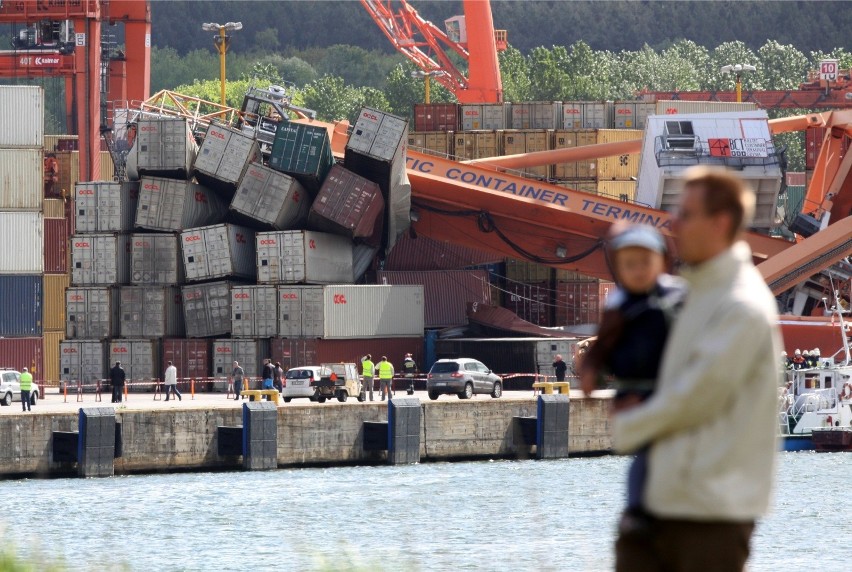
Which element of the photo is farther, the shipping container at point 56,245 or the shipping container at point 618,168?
the shipping container at point 618,168

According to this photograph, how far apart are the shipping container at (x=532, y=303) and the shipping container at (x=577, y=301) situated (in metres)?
0.59

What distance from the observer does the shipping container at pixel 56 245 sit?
198 ft

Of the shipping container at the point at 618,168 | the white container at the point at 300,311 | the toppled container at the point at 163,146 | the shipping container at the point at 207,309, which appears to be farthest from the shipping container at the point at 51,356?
the shipping container at the point at 618,168

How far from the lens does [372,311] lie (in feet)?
172

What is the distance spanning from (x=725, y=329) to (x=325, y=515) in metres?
23.5

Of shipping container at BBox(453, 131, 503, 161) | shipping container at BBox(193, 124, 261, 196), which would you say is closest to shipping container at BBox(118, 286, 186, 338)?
shipping container at BBox(193, 124, 261, 196)

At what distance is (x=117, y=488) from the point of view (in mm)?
31484

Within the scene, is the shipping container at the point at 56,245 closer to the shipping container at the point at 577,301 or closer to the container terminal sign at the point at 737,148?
the shipping container at the point at 577,301

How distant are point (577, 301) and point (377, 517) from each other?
34.9m

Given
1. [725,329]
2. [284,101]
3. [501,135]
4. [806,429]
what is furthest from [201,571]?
[501,135]

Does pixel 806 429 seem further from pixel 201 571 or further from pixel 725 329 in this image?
pixel 725 329

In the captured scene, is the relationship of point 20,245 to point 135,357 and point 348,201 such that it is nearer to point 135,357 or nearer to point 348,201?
point 135,357

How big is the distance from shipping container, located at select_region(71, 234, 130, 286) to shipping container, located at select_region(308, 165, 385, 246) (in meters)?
A: 6.92

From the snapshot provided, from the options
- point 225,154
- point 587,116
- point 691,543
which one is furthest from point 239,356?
point 691,543
